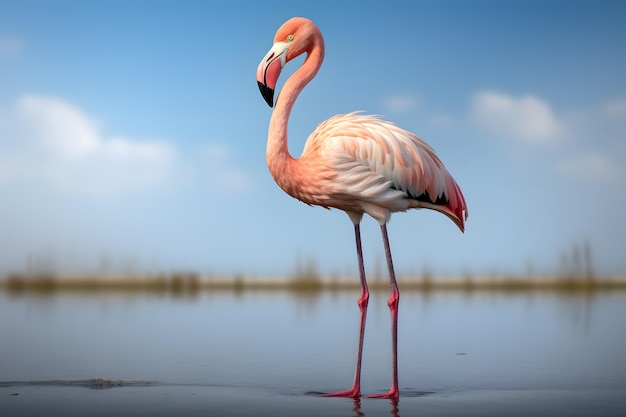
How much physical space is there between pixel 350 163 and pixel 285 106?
Answer: 0.85 meters

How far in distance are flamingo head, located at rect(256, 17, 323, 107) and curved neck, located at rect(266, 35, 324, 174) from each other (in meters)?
0.09

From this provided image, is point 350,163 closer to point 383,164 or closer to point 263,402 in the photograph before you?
point 383,164

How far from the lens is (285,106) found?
7.71 meters

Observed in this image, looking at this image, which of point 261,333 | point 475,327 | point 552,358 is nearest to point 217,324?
point 261,333

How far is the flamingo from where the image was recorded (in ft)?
24.5

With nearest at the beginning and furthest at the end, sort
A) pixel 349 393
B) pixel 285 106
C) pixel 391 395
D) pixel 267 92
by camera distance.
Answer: pixel 391 395 < pixel 349 393 < pixel 267 92 < pixel 285 106

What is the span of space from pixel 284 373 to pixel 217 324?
314 inches

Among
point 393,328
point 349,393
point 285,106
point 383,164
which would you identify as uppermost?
point 285,106

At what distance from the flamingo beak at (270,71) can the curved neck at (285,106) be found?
15cm

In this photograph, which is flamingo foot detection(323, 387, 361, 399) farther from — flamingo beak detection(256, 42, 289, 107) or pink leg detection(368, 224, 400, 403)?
flamingo beak detection(256, 42, 289, 107)

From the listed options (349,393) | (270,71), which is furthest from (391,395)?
(270,71)

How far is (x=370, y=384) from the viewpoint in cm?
800

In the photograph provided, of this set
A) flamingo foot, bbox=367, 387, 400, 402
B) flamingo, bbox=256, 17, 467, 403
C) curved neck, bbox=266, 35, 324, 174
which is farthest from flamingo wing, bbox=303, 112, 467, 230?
flamingo foot, bbox=367, 387, 400, 402

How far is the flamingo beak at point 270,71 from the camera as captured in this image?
758 cm
